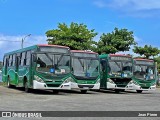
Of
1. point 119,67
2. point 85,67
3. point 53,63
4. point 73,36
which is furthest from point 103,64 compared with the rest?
point 73,36

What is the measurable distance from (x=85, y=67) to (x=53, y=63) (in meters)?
3.24

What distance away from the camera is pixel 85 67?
83.0 feet

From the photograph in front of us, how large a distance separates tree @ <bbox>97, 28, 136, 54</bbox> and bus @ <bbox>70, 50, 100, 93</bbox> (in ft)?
72.2

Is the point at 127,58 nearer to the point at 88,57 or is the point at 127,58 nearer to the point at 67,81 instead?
the point at 88,57

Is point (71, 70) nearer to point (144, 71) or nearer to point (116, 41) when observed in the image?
point (144, 71)

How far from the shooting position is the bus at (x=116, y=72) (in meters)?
27.1

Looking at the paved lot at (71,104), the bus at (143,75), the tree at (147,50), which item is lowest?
the paved lot at (71,104)

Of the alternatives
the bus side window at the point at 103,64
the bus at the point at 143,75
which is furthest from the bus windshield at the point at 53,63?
the bus at the point at 143,75

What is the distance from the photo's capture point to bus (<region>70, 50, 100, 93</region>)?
25031 mm

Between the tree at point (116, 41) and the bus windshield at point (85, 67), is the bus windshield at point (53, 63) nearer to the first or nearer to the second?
the bus windshield at point (85, 67)

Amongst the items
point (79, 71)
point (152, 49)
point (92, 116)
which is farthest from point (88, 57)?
point (152, 49)

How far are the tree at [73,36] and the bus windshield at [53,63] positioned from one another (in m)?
21.6

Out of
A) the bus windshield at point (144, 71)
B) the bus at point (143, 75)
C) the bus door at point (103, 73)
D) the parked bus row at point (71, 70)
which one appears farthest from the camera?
the bus windshield at point (144, 71)

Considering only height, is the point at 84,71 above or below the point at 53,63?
below
